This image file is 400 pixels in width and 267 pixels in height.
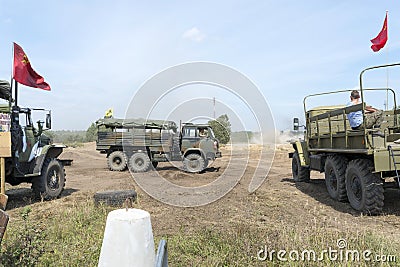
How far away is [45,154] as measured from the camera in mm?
8688

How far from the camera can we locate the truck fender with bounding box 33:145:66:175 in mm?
8312

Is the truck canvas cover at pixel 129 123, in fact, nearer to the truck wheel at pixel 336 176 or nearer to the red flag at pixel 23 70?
the red flag at pixel 23 70

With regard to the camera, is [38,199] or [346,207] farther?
[38,199]

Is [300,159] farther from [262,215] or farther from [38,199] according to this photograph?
[38,199]

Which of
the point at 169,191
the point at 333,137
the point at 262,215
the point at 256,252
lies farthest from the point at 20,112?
the point at 333,137

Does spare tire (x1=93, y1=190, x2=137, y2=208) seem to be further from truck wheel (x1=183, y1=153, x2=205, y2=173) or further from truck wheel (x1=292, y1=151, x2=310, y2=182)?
truck wheel (x1=183, y1=153, x2=205, y2=173)

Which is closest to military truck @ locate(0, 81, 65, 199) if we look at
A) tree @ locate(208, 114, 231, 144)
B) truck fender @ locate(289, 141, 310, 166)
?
truck fender @ locate(289, 141, 310, 166)

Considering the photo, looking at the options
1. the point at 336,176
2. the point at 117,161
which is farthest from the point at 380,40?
the point at 117,161

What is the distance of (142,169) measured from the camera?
1523 centimetres

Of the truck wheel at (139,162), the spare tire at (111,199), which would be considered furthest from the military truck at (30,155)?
the truck wheel at (139,162)

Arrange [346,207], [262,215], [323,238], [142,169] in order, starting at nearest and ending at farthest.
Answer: [323,238] → [262,215] → [346,207] → [142,169]

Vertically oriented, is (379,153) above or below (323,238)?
above

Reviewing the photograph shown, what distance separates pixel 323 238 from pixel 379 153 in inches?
89.6

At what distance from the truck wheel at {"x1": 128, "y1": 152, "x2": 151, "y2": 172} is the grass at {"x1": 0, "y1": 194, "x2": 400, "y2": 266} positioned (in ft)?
30.7
